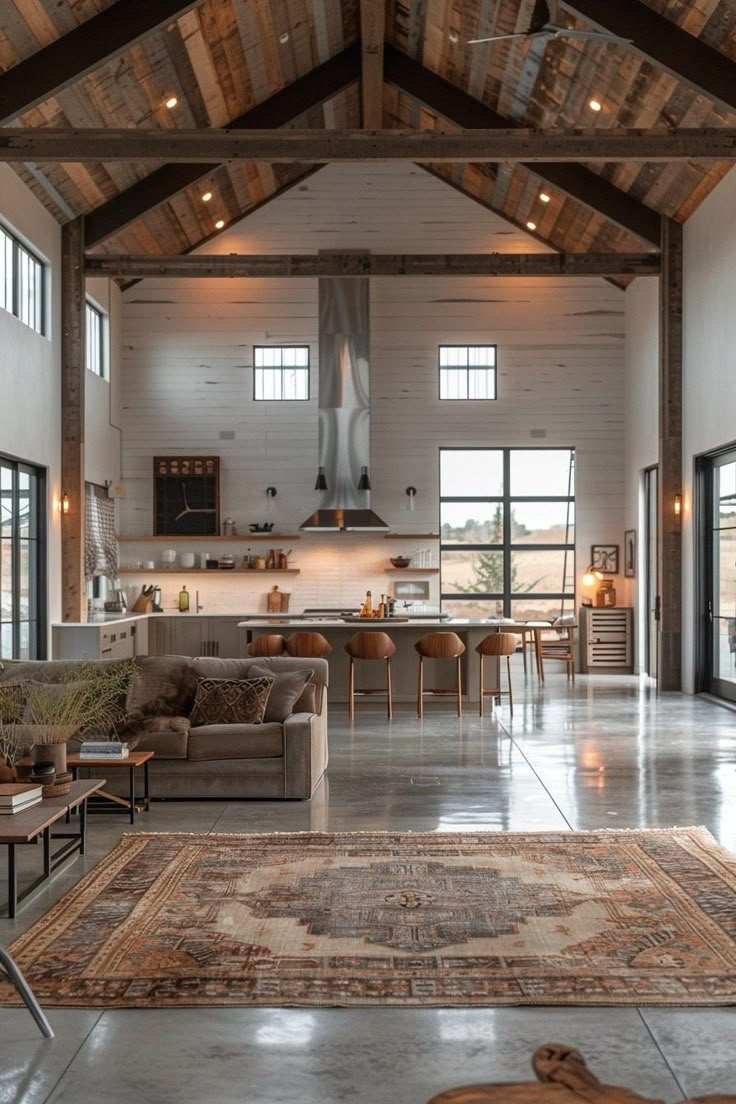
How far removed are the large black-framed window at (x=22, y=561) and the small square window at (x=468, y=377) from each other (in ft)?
19.3

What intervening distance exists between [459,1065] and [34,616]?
30.1 feet

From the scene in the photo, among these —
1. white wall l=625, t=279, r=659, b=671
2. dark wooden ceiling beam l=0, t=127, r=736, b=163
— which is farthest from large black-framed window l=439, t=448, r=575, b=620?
dark wooden ceiling beam l=0, t=127, r=736, b=163

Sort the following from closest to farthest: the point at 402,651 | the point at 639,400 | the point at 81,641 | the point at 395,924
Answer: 1. the point at 395,924
2. the point at 402,651
3. the point at 81,641
4. the point at 639,400

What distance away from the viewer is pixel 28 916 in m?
4.44

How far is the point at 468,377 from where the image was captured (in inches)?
607

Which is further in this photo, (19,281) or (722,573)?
(722,573)

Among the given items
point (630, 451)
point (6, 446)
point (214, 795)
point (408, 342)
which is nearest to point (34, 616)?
point (6, 446)

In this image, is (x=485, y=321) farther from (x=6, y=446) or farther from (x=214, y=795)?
(x=214, y=795)

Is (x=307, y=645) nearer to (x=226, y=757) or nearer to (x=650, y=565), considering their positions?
(x=226, y=757)

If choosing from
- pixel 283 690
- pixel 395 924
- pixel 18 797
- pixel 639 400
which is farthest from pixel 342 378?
pixel 395 924

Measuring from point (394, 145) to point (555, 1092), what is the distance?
8429 mm

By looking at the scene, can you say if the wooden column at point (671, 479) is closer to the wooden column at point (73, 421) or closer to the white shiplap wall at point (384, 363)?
the white shiplap wall at point (384, 363)

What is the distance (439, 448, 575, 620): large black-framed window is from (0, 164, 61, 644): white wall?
18.0 feet

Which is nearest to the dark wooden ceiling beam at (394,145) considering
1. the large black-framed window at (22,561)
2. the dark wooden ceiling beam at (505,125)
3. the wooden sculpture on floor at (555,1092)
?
the large black-framed window at (22,561)
